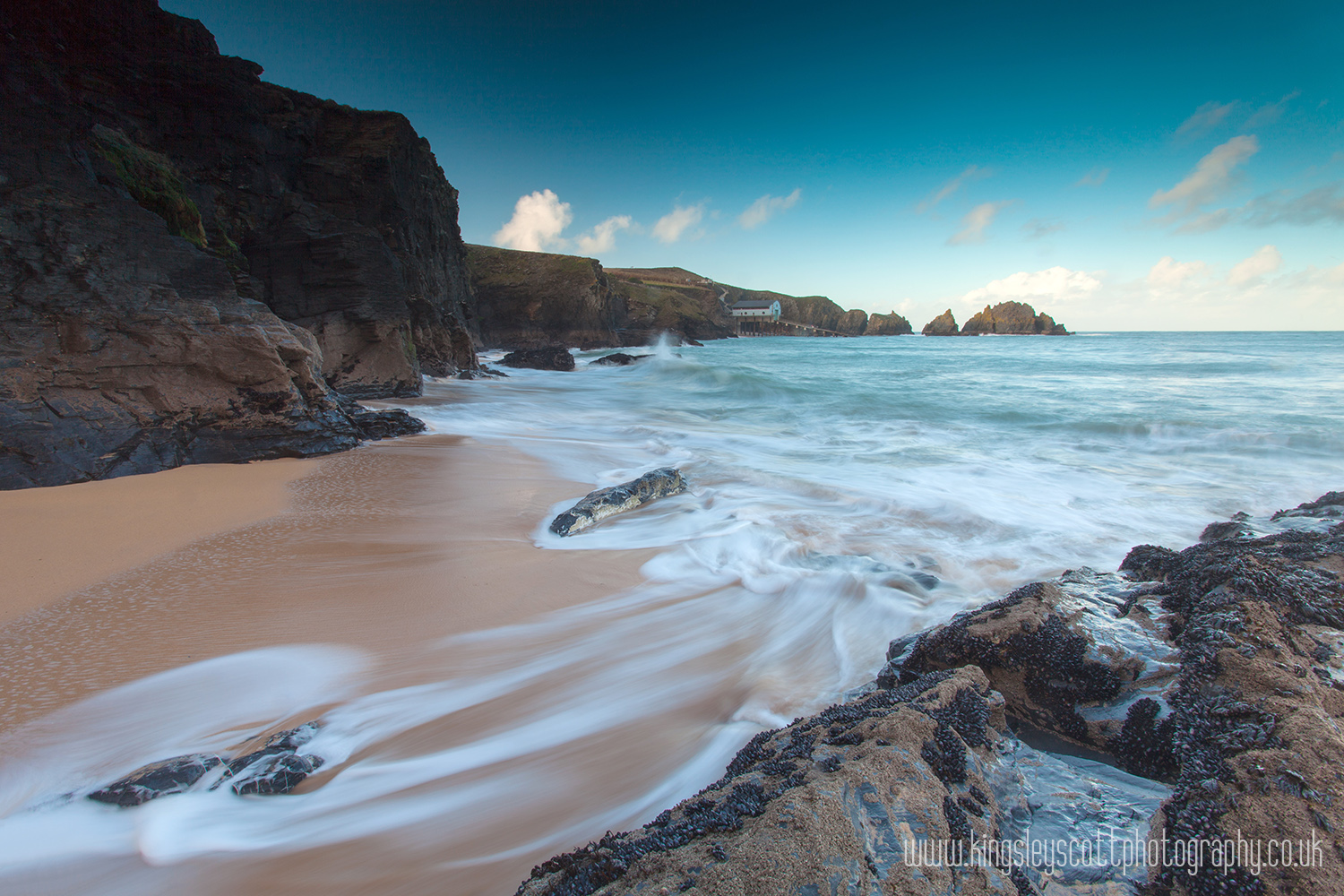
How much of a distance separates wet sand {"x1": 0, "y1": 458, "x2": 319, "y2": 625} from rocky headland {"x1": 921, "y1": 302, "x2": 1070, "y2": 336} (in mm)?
101719

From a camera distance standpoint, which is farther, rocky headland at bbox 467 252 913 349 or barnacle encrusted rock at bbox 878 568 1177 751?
rocky headland at bbox 467 252 913 349

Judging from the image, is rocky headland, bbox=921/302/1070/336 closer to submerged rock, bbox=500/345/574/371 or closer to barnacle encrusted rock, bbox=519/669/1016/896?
submerged rock, bbox=500/345/574/371

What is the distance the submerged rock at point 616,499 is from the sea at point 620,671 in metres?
0.14

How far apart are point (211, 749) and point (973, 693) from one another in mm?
2714

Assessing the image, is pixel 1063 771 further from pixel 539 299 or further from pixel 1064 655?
pixel 539 299

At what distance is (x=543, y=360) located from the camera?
23.5 meters

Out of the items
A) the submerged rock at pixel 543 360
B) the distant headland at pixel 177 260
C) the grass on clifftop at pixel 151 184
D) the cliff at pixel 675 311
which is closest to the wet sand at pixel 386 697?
the distant headland at pixel 177 260

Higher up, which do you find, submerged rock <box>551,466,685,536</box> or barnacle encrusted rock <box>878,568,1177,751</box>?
barnacle encrusted rock <box>878,568,1177,751</box>

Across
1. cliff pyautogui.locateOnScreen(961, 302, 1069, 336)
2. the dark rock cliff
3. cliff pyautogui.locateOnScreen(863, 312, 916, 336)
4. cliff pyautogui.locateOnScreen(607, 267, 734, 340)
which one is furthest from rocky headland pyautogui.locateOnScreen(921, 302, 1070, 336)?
the dark rock cliff

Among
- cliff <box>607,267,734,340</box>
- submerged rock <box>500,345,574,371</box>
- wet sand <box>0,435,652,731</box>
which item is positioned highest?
cliff <box>607,267,734,340</box>

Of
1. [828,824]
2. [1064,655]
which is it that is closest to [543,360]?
[1064,655]

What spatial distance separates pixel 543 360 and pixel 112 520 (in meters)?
20.1

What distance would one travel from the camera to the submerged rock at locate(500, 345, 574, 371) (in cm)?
2312

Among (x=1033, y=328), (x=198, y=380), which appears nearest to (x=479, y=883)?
(x=198, y=380)
